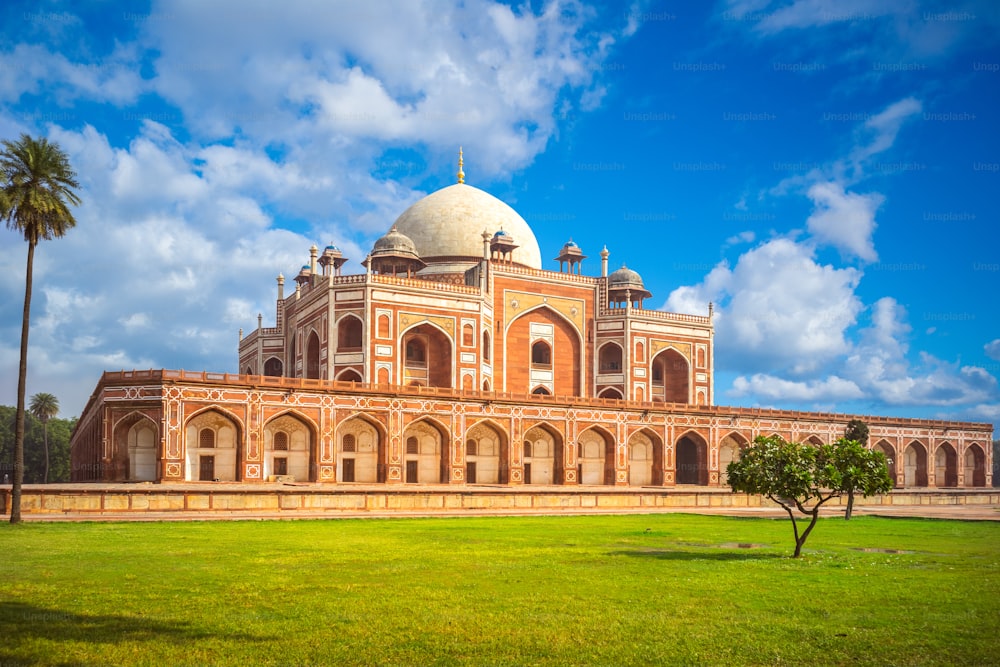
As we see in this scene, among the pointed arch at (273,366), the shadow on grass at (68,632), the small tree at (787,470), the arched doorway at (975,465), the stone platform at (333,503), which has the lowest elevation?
the arched doorway at (975,465)

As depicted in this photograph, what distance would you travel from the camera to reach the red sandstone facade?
36.4 metres

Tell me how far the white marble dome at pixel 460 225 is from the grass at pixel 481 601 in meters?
37.6

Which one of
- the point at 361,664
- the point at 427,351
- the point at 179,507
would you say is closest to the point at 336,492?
the point at 179,507

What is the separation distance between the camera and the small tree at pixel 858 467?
1553cm

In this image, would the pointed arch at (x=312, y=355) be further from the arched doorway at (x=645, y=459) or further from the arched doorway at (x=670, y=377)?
the arched doorway at (x=670, y=377)

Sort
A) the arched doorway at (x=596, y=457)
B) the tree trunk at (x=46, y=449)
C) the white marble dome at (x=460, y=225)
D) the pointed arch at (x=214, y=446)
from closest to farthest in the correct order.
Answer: the pointed arch at (x=214, y=446) → the arched doorway at (x=596, y=457) → the white marble dome at (x=460, y=225) → the tree trunk at (x=46, y=449)

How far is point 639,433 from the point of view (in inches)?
1870

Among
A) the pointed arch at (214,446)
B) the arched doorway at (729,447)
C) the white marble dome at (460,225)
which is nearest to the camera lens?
the pointed arch at (214,446)

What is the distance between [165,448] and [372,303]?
1397 centimetres

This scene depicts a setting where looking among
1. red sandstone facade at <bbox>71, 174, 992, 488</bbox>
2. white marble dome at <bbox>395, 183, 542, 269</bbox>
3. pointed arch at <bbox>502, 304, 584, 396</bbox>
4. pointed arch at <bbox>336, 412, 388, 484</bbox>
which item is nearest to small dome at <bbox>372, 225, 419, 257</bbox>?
red sandstone facade at <bbox>71, 174, 992, 488</bbox>

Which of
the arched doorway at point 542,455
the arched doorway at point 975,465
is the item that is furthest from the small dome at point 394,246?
the arched doorway at point 975,465

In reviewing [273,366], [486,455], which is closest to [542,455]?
[486,455]

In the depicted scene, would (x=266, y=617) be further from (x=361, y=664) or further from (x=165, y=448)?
(x=165, y=448)

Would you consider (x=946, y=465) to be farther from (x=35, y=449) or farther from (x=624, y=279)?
(x=35, y=449)
